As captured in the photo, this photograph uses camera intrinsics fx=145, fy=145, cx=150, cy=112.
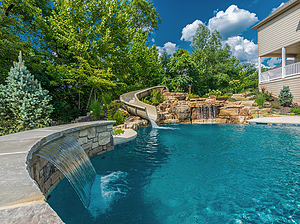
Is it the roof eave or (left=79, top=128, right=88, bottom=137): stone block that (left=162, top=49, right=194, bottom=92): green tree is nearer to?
the roof eave

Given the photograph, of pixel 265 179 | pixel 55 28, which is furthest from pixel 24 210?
pixel 55 28

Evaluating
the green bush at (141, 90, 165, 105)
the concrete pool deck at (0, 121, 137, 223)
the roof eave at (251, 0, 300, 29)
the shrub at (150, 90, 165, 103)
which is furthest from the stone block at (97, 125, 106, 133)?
the roof eave at (251, 0, 300, 29)

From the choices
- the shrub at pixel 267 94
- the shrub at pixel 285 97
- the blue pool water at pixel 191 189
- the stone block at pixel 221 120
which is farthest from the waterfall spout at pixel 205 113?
the blue pool water at pixel 191 189

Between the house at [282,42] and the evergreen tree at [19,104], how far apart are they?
1718cm

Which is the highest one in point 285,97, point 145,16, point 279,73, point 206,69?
point 145,16

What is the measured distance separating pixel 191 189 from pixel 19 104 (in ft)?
17.6

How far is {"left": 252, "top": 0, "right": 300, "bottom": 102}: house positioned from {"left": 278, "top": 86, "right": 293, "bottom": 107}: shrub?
22.9 inches

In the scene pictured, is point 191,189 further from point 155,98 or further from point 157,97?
point 157,97

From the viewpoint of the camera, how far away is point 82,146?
3648mm

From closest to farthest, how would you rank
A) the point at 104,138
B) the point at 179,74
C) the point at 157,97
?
the point at 104,138 < the point at 157,97 < the point at 179,74

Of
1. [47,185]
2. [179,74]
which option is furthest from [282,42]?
[47,185]

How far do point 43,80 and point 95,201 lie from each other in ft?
26.3

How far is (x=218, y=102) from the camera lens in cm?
1215

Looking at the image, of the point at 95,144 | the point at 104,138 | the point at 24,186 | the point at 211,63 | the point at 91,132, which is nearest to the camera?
the point at 24,186
